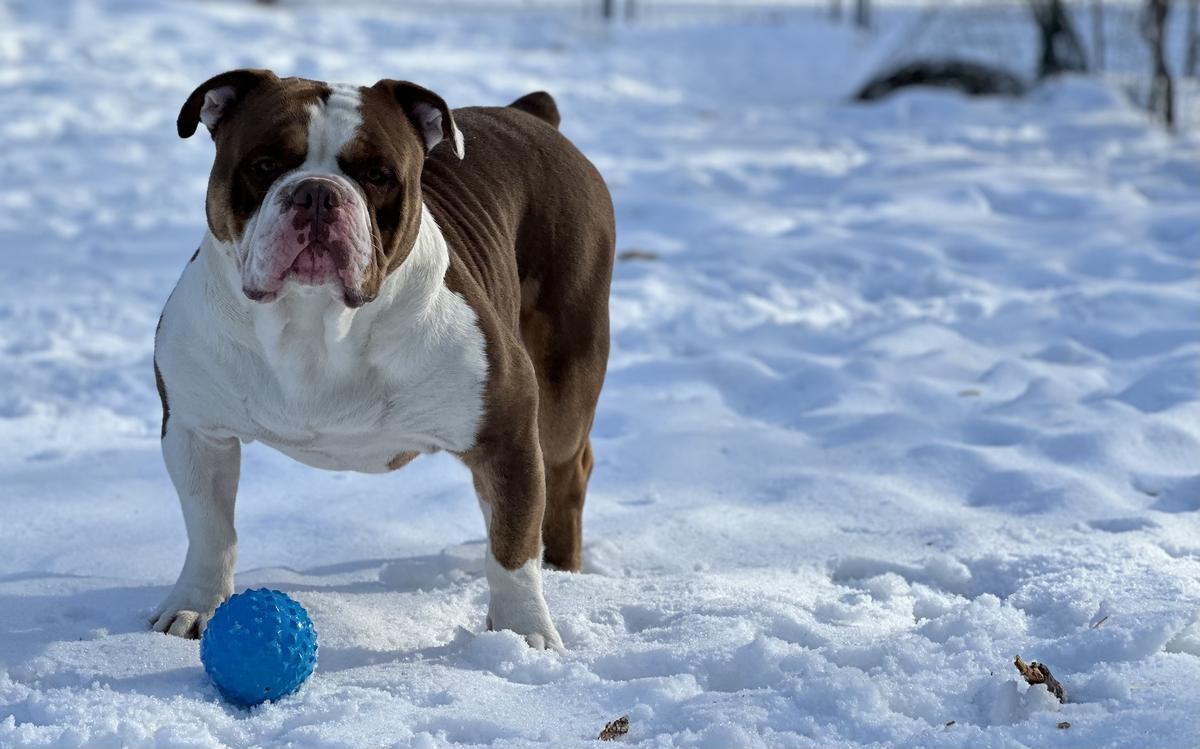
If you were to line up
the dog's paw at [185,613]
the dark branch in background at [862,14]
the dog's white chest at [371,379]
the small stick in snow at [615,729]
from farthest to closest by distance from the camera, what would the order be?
the dark branch in background at [862,14]
the dog's paw at [185,613]
the dog's white chest at [371,379]
the small stick in snow at [615,729]

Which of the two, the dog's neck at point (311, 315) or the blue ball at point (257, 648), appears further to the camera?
the dog's neck at point (311, 315)

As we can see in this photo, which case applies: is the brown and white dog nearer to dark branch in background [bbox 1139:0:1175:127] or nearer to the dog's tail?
the dog's tail

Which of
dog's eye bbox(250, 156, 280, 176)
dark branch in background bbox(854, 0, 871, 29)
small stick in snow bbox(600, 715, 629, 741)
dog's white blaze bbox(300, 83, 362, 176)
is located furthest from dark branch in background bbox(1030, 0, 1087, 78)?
small stick in snow bbox(600, 715, 629, 741)

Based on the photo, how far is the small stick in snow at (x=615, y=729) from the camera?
2861 mm

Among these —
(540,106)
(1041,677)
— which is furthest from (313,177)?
(1041,677)

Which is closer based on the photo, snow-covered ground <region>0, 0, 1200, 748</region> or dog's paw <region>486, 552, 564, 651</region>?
snow-covered ground <region>0, 0, 1200, 748</region>

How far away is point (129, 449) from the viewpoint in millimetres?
5062

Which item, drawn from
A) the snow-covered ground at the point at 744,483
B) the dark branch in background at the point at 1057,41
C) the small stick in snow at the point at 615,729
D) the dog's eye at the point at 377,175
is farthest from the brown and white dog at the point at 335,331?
the dark branch in background at the point at 1057,41

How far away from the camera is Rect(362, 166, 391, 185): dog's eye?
3.21m

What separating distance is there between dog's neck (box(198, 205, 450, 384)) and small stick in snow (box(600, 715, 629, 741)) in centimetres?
98

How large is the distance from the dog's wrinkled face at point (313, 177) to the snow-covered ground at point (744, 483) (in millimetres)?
878

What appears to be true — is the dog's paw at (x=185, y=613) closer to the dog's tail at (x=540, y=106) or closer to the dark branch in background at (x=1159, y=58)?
the dog's tail at (x=540, y=106)

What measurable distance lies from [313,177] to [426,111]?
0.47 metres

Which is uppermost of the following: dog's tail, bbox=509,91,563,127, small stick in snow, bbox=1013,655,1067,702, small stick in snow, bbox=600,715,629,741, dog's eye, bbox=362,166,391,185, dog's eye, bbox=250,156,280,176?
dog's eye, bbox=250,156,280,176
